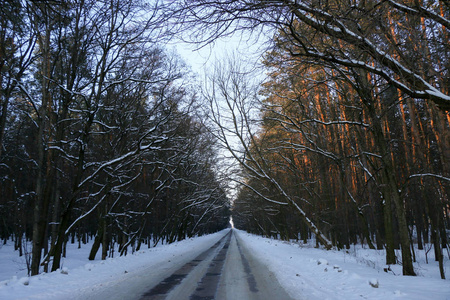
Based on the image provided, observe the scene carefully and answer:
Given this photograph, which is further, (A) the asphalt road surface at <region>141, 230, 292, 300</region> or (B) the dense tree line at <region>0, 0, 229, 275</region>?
(B) the dense tree line at <region>0, 0, 229, 275</region>

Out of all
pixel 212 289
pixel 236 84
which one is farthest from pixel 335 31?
pixel 236 84

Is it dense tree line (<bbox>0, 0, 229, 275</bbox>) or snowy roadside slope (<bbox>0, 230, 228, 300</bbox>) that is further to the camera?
dense tree line (<bbox>0, 0, 229, 275</bbox>)

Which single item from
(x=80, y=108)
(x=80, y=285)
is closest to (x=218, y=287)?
(x=80, y=285)

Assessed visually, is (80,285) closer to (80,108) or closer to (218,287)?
(218,287)

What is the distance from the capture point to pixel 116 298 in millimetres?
5715

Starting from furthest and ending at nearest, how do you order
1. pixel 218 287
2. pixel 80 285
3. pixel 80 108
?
pixel 80 108, pixel 80 285, pixel 218 287

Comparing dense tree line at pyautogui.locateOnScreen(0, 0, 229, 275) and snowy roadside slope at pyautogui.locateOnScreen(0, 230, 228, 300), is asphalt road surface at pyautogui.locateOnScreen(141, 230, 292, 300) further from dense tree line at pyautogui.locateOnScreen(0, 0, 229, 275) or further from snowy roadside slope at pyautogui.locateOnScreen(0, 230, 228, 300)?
dense tree line at pyautogui.locateOnScreen(0, 0, 229, 275)

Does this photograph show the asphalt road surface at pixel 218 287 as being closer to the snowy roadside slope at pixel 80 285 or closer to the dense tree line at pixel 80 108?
the snowy roadside slope at pixel 80 285

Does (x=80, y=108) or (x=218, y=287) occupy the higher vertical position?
(x=80, y=108)

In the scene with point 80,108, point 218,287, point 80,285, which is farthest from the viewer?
point 80,108

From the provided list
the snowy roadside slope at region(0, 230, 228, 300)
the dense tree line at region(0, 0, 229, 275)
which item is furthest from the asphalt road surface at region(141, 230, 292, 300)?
the dense tree line at region(0, 0, 229, 275)

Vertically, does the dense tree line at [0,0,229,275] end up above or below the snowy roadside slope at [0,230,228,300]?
above

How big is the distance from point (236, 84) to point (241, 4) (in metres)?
13.3

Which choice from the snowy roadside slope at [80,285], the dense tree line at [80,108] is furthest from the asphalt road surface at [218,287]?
the dense tree line at [80,108]
